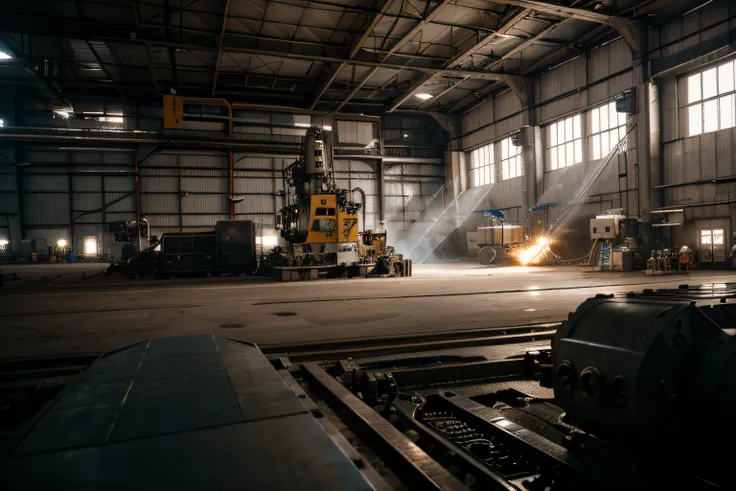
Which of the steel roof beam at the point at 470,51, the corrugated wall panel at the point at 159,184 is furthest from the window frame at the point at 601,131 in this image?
the corrugated wall panel at the point at 159,184

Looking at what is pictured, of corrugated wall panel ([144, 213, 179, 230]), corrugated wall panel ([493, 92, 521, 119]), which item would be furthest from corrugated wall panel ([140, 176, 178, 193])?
corrugated wall panel ([493, 92, 521, 119])

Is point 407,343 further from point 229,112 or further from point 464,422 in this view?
point 229,112

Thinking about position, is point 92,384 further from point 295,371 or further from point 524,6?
point 524,6

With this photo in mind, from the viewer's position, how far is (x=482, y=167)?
30266 millimetres

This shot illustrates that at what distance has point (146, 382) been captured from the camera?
1.91m

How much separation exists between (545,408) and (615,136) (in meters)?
20.8

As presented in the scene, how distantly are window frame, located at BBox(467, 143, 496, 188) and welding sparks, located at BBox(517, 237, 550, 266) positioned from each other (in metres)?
7.39

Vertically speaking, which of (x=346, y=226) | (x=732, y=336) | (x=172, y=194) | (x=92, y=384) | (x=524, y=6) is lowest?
(x=92, y=384)

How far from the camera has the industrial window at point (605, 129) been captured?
2009cm

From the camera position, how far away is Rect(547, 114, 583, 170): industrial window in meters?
22.5

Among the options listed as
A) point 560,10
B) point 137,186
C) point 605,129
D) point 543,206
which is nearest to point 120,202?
point 137,186

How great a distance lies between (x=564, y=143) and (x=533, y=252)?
585 cm

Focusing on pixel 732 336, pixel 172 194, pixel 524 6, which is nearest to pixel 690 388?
pixel 732 336

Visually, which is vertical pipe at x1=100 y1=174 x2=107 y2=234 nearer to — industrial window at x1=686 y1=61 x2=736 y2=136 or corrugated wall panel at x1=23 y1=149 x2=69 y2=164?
corrugated wall panel at x1=23 y1=149 x2=69 y2=164
